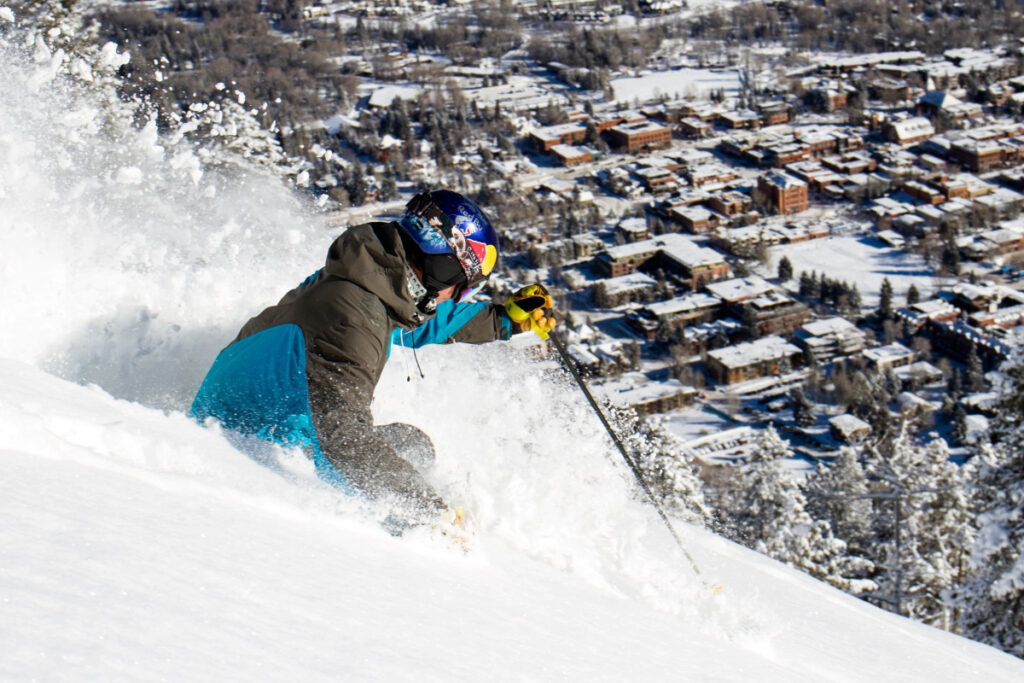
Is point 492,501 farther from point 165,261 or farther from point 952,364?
point 952,364

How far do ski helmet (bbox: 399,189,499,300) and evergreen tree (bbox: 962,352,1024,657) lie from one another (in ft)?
22.5

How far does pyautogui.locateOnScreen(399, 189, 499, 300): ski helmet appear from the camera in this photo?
9.57 feet

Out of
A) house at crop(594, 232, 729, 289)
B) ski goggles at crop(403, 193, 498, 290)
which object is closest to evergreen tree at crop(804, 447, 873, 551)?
ski goggles at crop(403, 193, 498, 290)

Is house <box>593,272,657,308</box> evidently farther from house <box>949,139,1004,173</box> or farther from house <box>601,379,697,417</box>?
house <box>949,139,1004,173</box>

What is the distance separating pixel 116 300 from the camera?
4.00 m

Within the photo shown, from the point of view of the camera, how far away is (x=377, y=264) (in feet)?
9.22

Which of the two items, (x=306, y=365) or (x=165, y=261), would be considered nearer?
(x=306, y=365)

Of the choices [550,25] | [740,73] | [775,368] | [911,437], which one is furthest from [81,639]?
[550,25]

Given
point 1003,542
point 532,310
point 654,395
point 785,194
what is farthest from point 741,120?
point 532,310

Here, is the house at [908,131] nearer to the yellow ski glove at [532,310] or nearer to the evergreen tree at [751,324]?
the evergreen tree at [751,324]

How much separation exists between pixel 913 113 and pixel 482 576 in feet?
159

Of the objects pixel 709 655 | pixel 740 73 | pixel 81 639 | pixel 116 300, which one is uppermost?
pixel 81 639

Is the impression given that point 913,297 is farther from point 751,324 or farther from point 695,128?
point 695,128

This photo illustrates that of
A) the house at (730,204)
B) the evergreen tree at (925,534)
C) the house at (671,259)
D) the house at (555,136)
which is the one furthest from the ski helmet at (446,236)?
the house at (555,136)
